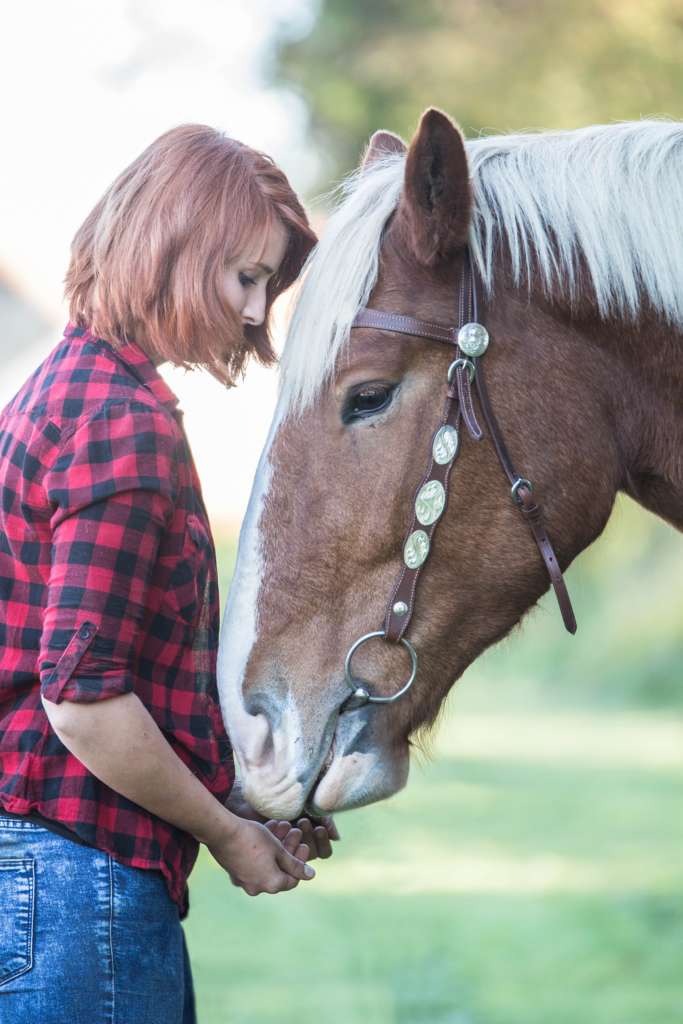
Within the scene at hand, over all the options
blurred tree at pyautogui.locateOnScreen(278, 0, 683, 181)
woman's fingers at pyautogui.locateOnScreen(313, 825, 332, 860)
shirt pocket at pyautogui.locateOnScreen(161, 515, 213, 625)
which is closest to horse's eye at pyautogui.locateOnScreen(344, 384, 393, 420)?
shirt pocket at pyautogui.locateOnScreen(161, 515, 213, 625)

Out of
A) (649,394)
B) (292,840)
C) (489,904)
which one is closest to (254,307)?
(649,394)

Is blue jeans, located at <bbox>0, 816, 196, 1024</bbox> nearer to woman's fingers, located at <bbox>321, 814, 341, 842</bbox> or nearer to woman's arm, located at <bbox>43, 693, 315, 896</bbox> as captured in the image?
woman's arm, located at <bbox>43, 693, 315, 896</bbox>

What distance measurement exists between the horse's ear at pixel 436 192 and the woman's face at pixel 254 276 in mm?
245

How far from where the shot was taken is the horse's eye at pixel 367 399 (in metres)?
1.63

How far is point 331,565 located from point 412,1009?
3.32 metres

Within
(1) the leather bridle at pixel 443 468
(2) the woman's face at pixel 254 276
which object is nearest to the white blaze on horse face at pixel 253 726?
(1) the leather bridle at pixel 443 468

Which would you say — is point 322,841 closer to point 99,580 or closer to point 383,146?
point 99,580

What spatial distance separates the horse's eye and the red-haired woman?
248 millimetres

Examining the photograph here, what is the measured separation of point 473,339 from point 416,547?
1.25 feet

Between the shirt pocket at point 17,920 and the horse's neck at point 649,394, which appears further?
the horse's neck at point 649,394

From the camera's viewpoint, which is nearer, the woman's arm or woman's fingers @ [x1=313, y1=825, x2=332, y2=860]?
the woman's arm

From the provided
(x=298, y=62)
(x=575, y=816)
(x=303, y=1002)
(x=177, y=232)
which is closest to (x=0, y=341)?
(x=298, y=62)

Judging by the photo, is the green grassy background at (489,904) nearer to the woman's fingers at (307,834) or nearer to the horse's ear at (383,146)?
the woman's fingers at (307,834)

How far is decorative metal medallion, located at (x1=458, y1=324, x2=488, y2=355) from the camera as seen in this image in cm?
163
